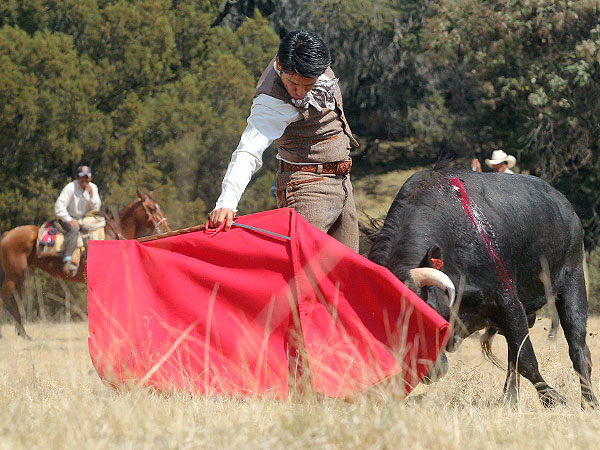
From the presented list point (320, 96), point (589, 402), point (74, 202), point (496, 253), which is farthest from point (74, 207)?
point (589, 402)

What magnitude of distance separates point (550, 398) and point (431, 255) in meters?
1.18

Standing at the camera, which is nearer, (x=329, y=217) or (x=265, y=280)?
(x=265, y=280)

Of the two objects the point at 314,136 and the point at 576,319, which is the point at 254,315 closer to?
the point at 314,136

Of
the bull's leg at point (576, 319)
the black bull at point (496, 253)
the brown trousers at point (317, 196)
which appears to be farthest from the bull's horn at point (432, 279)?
the bull's leg at point (576, 319)

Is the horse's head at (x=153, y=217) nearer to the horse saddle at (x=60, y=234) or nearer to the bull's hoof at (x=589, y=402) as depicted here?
the horse saddle at (x=60, y=234)

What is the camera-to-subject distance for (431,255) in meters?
4.82

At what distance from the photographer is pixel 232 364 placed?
4473 mm

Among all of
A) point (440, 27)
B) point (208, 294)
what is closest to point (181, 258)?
point (208, 294)

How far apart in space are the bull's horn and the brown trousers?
2.11 ft

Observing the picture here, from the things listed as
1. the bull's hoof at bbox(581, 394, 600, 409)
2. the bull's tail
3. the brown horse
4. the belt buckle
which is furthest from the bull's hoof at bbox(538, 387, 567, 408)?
the brown horse

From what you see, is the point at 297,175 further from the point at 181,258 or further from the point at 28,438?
the point at 28,438

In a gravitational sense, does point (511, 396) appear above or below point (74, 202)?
above

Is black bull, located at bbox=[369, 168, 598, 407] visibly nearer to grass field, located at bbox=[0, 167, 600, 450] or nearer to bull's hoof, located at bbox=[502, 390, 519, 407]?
bull's hoof, located at bbox=[502, 390, 519, 407]

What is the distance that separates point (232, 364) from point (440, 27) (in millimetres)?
14566
